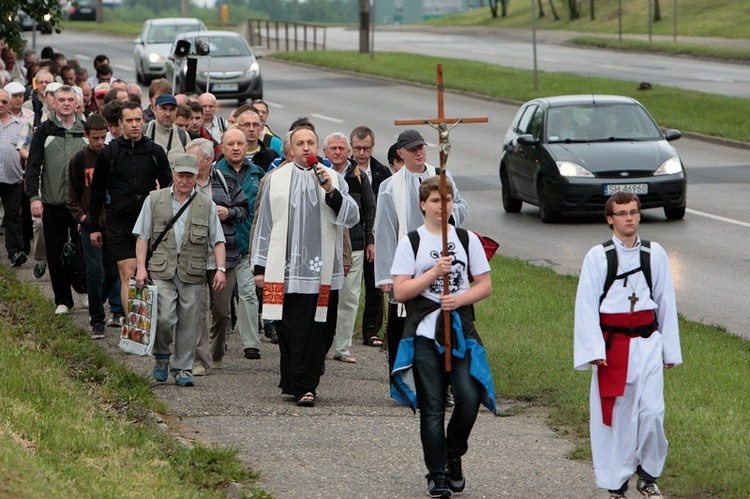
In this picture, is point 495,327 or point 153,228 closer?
point 153,228

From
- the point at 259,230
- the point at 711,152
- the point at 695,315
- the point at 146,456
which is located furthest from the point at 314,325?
the point at 711,152

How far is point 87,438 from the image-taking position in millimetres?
7578

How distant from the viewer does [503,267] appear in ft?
49.6

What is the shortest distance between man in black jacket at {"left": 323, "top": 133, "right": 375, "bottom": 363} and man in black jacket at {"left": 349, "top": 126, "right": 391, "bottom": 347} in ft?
0.37

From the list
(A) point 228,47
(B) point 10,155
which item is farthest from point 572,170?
(A) point 228,47

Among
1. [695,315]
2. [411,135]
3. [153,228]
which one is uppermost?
[411,135]

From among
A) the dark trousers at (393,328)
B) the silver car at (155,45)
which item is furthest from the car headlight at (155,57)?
the dark trousers at (393,328)

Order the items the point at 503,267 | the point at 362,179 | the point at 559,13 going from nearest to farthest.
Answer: the point at 362,179 → the point at 503,267 → the point at 559,13

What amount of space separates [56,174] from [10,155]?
84.2 inches

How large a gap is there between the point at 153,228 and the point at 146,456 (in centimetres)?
257

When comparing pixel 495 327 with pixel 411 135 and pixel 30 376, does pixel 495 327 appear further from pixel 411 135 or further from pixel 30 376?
pixel 30 376

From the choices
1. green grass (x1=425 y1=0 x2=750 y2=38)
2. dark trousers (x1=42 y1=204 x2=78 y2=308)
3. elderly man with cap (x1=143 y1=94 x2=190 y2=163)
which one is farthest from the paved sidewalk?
green grass (x1=425 y1=0 x2=750 y2=38)

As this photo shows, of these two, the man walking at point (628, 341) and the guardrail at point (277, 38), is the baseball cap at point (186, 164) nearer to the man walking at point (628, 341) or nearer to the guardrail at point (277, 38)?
the man walking at point (628, 341)

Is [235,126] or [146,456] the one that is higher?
[235,126]
